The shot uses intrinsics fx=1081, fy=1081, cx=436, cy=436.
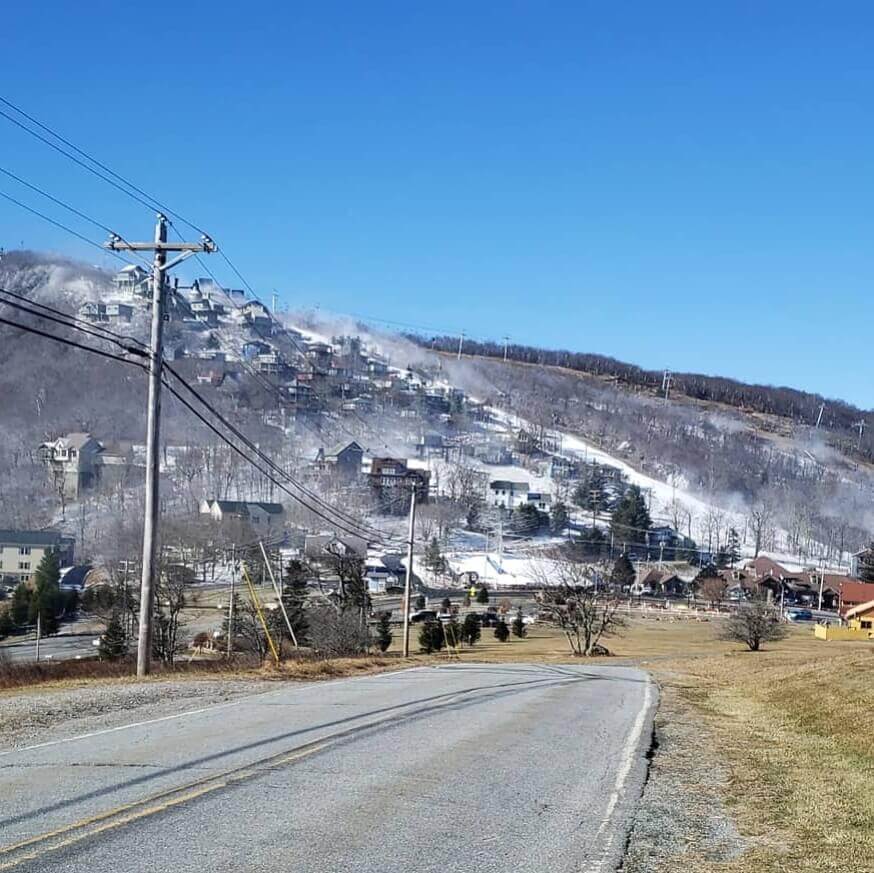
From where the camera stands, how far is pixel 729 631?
67875 millimetres

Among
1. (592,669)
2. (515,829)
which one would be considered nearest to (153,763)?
(515,829)

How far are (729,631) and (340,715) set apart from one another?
56042mm

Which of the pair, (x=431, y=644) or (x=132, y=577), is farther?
(x=132, y=577)

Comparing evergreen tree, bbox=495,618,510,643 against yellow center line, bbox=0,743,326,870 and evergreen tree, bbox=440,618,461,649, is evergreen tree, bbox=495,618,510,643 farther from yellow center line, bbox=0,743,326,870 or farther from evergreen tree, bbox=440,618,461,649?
yellow center line, bbox=0,743,326,870

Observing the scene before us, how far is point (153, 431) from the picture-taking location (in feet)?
80.1

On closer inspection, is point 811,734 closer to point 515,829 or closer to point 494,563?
point 515,829

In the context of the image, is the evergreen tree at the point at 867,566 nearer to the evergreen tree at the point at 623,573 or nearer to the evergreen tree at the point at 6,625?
the evergreen tree at the point at 623,573

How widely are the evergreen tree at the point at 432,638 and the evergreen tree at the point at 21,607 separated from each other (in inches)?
1301

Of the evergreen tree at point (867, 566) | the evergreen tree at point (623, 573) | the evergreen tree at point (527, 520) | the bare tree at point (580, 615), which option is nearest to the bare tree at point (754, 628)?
the bare tree at point (580, 615)

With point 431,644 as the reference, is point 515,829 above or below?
above

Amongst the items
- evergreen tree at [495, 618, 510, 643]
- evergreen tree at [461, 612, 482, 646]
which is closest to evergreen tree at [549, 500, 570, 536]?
evergreen tree at [495, 618, 510, 643]

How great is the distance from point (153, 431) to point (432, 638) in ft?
143

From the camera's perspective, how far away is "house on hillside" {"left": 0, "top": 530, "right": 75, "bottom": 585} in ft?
352

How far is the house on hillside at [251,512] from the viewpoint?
13093 cm
